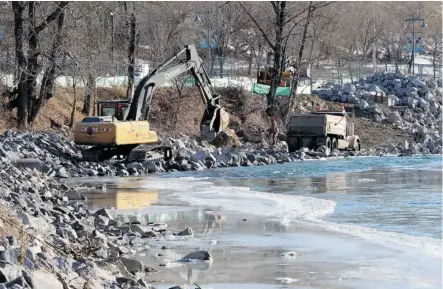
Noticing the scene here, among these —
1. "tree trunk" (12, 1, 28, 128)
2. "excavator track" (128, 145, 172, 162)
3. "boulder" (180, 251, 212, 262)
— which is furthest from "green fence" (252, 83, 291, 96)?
"boulder" (180, 251, 212, 262)

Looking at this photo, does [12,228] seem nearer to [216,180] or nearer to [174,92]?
[216,180]

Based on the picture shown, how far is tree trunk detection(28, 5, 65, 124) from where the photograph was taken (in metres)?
38.5

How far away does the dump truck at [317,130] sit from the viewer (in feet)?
132

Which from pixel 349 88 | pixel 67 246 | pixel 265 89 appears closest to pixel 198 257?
pixel 67 246

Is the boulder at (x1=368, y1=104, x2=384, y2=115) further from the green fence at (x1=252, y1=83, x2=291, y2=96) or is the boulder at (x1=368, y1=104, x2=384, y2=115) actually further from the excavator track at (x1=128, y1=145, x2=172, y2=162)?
the excavator track at (x1=128, y1=145, x2=172, y2=162)

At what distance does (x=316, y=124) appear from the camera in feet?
133

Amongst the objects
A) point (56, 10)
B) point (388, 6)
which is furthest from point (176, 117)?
point (388, 6)

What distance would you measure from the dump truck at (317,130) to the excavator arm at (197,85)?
14.7 ft

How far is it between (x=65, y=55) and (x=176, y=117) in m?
8.76

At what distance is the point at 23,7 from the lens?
39219 mm

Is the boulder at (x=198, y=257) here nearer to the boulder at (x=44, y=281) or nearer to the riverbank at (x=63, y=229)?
the riverbank at (x=63, y=229)

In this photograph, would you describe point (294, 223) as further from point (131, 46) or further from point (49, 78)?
point (131, 46)

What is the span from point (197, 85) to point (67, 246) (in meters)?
25.0

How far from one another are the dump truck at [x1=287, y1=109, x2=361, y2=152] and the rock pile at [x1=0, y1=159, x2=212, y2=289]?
2213cm
